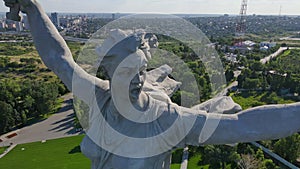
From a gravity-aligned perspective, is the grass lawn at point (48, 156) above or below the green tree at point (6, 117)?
below

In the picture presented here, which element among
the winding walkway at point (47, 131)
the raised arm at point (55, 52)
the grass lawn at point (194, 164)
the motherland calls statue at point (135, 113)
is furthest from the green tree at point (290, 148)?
the raised arm at point (55, 52)

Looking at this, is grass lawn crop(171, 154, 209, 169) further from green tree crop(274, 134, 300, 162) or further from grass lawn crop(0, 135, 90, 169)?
grass lawn crop(0, 135, 90, 169)

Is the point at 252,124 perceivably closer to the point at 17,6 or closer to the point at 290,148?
the point at 17,6

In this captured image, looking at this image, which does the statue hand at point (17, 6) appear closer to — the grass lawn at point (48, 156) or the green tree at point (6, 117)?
the grass lawn at point (48, 156)

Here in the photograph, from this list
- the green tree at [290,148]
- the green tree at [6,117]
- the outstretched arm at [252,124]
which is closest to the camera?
the outstretched arm at [252,124]

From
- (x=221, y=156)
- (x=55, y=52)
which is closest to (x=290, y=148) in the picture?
(x=221, y=156)

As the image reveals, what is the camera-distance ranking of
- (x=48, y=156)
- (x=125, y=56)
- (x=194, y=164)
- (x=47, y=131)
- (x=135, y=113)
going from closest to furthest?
(x=125, y=56)
(x=135, y=113)
(x=194, y=164)
(x=48, y=156)
(x=47, y=131)

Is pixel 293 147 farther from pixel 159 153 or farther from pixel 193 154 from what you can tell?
pixel 159 153

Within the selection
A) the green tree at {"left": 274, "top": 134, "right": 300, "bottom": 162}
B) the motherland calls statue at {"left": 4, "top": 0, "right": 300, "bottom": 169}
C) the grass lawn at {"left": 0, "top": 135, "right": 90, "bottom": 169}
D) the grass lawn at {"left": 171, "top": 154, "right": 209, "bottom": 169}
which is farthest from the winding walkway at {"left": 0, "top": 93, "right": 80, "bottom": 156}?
the motherland calls statue at {"left": 4, "top": 0, "right": 300, "bottom": 169}
